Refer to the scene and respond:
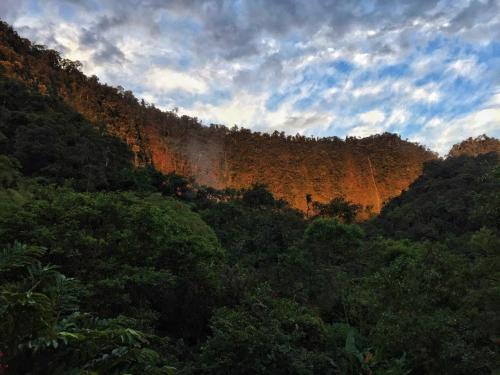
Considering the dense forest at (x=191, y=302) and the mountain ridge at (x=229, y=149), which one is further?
the mountain ridge at (x=229, y=149)

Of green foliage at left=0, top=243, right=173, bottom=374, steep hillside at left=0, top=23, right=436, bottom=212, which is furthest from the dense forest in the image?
steep hillside at left=0, top=23, right=436, bottom=212

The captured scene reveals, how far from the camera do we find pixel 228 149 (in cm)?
6006

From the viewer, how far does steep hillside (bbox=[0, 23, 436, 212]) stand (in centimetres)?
3888

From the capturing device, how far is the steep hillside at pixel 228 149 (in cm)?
3888

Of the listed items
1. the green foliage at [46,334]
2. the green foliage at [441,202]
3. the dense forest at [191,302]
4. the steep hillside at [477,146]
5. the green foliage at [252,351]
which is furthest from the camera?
the steep hillside at [477,146]

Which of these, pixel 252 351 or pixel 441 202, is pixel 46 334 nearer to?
pixel 252 351

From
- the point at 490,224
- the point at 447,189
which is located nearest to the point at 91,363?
the point at 490,224

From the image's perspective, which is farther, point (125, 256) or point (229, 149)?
point (229, 149)

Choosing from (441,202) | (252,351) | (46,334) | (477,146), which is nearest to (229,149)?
(441,202)

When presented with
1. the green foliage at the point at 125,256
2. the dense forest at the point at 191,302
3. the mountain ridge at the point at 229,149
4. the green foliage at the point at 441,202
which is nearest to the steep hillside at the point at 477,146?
the mountain ridge at the point at 229,149

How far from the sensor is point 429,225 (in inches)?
1267

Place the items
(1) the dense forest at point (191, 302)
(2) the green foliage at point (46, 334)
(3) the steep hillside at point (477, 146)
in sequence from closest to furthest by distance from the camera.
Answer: (2) the green foliage at point (46, 334) → (1) the dense forest at point (191, 302) → (3) the steep hillside at point (477, 146)

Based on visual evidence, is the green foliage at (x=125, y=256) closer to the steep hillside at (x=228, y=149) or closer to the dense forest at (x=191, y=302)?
the dense forest at (x=191, y=302)

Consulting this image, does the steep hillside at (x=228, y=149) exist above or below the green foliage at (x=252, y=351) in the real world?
above
